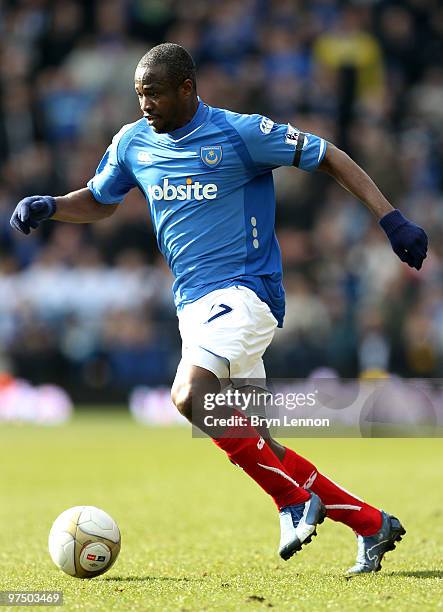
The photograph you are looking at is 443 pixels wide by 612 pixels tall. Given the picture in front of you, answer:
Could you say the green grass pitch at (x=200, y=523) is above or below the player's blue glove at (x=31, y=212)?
below

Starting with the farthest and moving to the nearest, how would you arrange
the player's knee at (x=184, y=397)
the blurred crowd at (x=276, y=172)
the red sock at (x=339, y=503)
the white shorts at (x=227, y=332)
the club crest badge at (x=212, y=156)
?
the blurred crowd at (x=276, y=172) < the red sock at (x=339, y=503) < the club crest badge at (x=212, y=156) < the white shorts at (x=227, y=332) < the player's knee at (x=184, y=397)

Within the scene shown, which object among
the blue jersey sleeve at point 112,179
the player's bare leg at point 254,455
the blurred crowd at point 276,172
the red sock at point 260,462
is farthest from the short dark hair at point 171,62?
the blurred crowd at point 276,172

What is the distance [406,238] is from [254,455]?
1.19m

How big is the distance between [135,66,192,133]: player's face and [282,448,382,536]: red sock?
5.52 feet

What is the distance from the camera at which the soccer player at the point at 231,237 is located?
547 centimetres

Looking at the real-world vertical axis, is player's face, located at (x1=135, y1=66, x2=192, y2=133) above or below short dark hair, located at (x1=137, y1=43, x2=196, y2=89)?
below

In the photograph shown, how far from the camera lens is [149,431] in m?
14.7

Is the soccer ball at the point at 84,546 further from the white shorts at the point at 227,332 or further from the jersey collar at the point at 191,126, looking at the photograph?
the jersey collar at the point at 191,126

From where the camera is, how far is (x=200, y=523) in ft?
25.3

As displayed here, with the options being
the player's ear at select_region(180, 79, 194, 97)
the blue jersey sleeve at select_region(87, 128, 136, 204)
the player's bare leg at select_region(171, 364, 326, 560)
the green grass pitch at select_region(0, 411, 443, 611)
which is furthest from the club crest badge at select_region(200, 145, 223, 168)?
the green grass pitch at select_region(0, 411, 443, 611)

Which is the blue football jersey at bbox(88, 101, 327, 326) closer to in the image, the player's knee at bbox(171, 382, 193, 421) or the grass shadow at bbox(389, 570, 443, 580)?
the player's knee at bbox(171, 382, 193, 421)

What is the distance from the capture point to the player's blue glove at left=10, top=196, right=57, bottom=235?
19.8 feet

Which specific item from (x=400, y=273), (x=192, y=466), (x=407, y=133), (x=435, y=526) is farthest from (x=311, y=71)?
(x=435, y=526)

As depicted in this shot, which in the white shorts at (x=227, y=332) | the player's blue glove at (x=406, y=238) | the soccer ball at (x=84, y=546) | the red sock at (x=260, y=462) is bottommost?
the soccer ball at (x=84, y=546)
